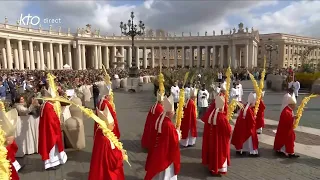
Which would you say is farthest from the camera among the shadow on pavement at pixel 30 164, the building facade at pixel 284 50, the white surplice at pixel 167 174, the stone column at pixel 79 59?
the building facade at pixel 284 50

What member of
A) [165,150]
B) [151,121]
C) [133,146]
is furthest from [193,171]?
[133,146]

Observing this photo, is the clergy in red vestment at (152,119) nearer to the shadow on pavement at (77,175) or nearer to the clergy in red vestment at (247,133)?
the shadow on pavement at (77,175)

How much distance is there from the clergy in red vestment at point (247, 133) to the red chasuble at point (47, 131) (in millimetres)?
4920

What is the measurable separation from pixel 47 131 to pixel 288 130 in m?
6.42

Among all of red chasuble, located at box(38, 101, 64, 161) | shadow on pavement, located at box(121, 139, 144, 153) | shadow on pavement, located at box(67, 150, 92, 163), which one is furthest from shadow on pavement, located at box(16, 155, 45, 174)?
shadow on pavement, located at box(121, 139, 144, 153)

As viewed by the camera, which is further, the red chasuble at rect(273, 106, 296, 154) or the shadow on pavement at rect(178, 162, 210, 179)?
the red chasuble at rect(273, 106, 296, 154)

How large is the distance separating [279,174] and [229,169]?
1.16 metres

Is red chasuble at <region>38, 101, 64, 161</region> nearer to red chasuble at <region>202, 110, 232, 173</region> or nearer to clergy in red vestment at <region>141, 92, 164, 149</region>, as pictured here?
clergy in red vestment at <region>141, 92, 164, 149</region>

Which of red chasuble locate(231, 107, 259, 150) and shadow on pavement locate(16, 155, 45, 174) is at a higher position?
red chasuble locate(231, 107, 259, 150)

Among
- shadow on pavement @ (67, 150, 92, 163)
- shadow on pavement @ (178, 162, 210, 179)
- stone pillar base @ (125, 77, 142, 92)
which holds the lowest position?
shadow on pavement @ (178, 162, 210, 179)

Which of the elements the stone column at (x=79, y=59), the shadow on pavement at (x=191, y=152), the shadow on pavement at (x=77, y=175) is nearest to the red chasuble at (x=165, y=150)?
the shadow on pavement at (x=77, y=175)

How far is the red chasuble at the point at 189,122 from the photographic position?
8477mm

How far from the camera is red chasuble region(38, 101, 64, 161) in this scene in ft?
20.9

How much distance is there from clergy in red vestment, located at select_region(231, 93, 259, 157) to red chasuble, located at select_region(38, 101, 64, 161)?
16.1 feet
